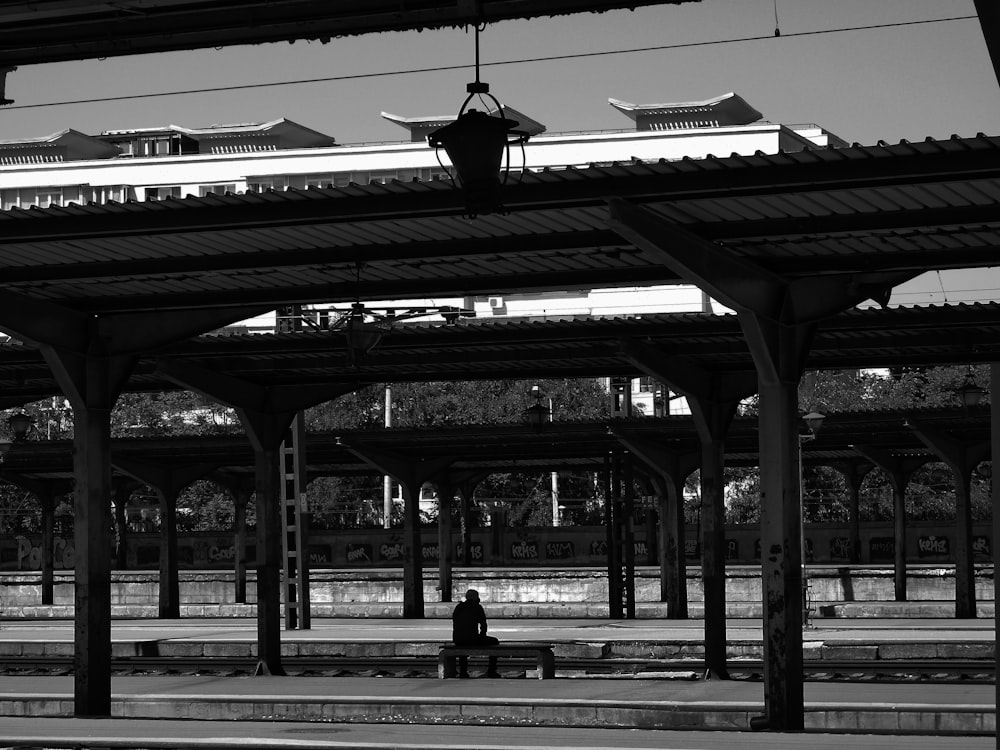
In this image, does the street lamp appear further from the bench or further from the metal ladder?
the bench

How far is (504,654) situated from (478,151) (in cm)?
1304

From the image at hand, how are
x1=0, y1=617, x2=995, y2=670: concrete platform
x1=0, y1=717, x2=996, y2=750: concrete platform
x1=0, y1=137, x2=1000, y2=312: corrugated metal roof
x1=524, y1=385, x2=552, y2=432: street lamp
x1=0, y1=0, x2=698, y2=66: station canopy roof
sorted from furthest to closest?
x1=524, y1=385, x2=552, y2=432: street lamp, x1=0, y1=617, x2=995, y2=670: concrete platform, x1=0, y1=717, x2=996, y2=750: concrete platform, x1=0, y1=137, x2=1000, y2=312: corrugated metal roof, x1=0, y1=0, x2=698, y2=66: station canopy roof

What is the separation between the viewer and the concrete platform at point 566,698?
50.3 feet

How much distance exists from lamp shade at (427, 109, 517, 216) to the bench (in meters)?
12.8

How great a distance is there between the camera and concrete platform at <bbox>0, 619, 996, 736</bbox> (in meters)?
15.3

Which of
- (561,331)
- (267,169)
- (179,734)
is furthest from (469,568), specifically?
(267,169)

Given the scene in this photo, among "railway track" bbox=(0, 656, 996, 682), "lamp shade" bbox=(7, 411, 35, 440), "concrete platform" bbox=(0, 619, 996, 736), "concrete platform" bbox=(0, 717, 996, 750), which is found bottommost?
"railway track" bbox=(0, 656, 996, 682)

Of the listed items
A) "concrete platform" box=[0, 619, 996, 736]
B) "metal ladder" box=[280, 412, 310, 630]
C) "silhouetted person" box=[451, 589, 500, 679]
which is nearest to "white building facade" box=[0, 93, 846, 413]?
"metal ladder" box=[280, 412, 310, 630]

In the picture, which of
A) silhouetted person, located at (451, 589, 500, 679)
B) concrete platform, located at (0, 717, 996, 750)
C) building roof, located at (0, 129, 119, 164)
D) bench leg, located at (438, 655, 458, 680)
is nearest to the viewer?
concrete platform, located at (0, 717, 996, 750)

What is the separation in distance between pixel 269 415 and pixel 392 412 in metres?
49.2

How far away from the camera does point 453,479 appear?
121 feet

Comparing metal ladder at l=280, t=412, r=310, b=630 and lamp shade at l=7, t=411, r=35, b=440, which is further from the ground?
lamp shade at l=7, t=411, r=35, b=440

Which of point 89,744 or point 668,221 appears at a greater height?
point 668,221

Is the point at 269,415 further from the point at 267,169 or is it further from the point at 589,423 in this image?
the point at 267,169
